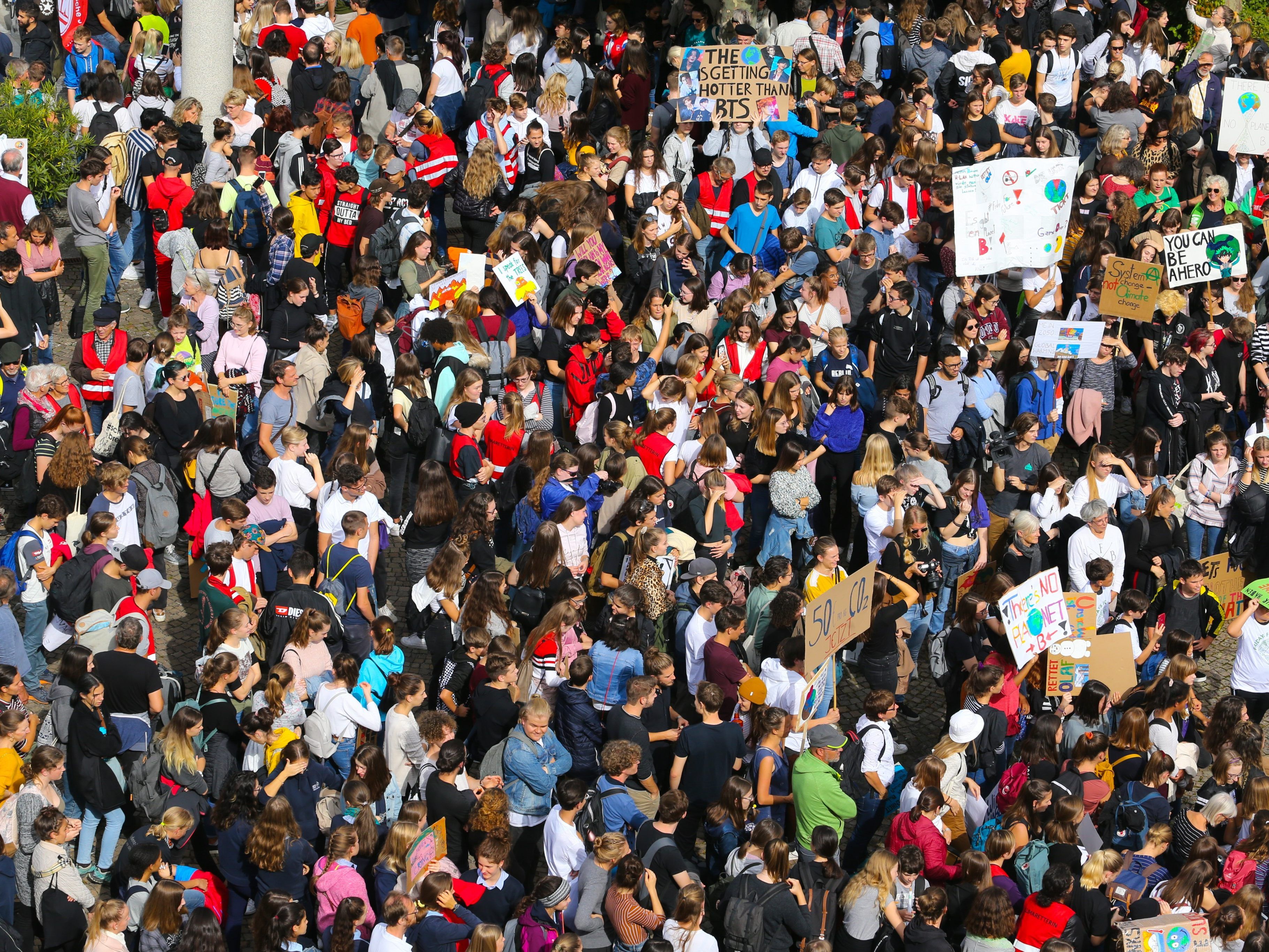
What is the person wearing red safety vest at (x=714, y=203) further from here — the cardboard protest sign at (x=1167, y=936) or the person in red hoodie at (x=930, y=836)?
the cardboard protest sign at (x=1167, y=936)

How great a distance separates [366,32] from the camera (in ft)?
65.4

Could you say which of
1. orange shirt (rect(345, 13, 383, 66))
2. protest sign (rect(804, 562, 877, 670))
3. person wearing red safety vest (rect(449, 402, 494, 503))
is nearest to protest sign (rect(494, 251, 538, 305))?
person wearing red safety vest (rect(449, 402, 494, 503))

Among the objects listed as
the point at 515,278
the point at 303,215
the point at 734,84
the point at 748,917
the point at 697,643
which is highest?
the point at 734,84

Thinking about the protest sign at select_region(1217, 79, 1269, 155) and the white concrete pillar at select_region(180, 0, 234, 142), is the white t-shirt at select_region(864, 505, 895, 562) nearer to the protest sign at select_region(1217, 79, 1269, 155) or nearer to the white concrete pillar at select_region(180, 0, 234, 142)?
the protest sign at select_region(1217, 79, 1269, 155)

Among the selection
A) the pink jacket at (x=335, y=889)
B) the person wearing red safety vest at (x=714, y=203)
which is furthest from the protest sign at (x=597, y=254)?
the pink jacket at (x=335, y=889)

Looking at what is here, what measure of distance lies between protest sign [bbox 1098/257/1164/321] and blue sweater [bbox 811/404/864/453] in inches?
116

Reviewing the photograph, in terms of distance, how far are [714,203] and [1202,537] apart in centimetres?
575

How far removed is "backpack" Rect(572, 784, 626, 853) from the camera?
32.1 ft

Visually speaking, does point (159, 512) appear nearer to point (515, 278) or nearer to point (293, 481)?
point (293, 481)

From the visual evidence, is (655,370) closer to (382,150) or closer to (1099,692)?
(382,150)

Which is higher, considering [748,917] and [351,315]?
[351,315]

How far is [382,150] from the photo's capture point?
1609 cm

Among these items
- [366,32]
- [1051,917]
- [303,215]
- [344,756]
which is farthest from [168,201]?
[1051,917]

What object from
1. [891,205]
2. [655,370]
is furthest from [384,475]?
[891,205]
